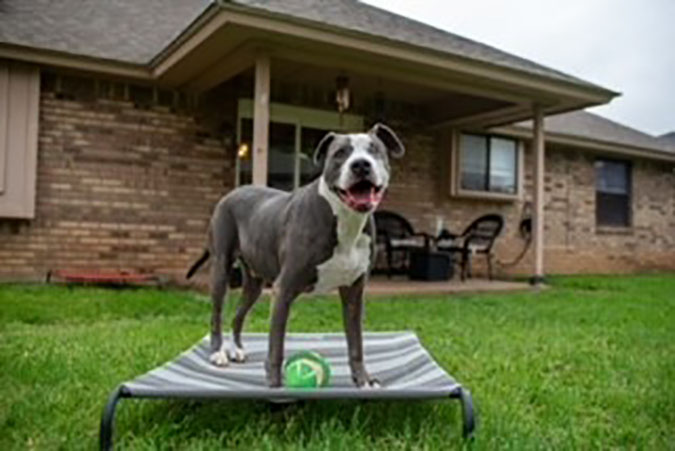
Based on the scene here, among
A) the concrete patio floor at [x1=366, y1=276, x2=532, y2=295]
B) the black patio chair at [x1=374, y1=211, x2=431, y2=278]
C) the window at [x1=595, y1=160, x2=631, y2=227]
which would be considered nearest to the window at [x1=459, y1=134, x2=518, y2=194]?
the black patio chair at [x1=374, y1=211, x2=431, y2=278]

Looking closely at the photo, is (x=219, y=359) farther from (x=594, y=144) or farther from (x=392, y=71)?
(x=594, y=144)

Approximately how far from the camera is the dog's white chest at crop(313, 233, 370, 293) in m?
2.43

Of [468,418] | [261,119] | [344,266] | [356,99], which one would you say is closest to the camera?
[468,418]

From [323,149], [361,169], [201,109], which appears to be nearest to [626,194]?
[201,109]

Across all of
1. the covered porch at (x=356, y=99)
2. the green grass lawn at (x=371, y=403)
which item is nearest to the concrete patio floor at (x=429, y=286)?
the covered porch at (x=356, y=99)

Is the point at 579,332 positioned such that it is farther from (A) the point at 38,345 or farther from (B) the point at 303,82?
(B) the point at 303,82

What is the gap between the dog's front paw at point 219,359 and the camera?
2.94 metres

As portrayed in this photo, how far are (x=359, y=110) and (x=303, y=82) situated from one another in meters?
1.13

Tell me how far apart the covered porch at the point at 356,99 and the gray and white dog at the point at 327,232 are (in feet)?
12.2

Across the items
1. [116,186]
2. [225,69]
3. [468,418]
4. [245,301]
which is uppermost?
[225,69]

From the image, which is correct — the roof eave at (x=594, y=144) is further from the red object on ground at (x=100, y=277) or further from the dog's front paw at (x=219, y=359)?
the dog's front paw at (x=219, y=359)

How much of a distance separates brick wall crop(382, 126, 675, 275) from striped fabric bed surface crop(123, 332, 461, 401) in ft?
21.9

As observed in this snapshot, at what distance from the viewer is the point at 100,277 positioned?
720cm

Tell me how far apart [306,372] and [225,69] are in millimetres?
5454
